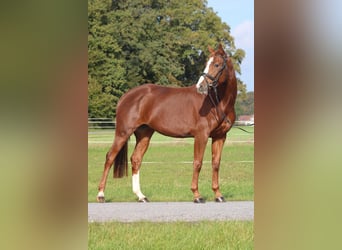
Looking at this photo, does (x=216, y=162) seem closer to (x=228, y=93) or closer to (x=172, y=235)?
(x=228, y=93)

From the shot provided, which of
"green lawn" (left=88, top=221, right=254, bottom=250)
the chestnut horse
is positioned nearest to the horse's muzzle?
the chestnut horse

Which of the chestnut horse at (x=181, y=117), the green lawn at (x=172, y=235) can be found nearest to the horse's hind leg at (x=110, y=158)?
the chestnut horse at (x=181, y=117)

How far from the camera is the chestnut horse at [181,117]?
→ 6.25ft

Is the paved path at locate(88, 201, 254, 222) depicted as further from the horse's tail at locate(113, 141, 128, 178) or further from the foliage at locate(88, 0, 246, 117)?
the foliage at locate(88, 0, 246, 117)

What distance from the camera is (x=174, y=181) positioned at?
209 cm

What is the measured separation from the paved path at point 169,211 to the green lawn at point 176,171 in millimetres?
A: 48

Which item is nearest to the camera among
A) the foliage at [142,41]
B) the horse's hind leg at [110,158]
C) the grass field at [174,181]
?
the grass field at [174,181]

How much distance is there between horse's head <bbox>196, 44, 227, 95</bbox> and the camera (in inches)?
73.0

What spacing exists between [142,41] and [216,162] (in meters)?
0.66

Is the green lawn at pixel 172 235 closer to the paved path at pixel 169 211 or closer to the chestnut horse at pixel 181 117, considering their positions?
the paved path at pixel 169 211
